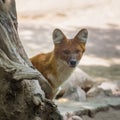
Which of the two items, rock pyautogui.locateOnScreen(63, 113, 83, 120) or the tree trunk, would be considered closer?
the tree trunk

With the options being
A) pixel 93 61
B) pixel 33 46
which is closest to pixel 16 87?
pixel 93 61

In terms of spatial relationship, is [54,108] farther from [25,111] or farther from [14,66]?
[14,66]

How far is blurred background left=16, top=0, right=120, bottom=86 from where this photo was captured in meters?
10.7

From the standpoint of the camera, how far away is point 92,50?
11664mm

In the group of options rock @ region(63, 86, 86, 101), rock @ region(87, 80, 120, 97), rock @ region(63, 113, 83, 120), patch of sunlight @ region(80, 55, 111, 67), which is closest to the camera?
rock @ region(63, 113, 83, 120)

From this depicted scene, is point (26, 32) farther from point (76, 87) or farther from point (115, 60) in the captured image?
point (76, 87)

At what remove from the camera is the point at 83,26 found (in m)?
13.9

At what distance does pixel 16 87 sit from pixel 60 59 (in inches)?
82.7

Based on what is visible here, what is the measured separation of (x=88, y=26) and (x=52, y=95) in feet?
26.7

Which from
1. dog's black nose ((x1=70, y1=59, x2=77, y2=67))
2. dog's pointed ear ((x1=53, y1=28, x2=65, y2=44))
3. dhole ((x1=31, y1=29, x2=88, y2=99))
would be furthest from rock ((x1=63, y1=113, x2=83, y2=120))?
dog's pointed ear ((x1=53, y1=28, x2=65, y2=44))

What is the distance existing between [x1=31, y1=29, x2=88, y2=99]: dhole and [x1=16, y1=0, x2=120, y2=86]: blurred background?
120 inches

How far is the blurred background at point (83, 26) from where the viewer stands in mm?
10672

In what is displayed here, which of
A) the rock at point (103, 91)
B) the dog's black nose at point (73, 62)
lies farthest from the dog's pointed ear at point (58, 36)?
the rock at point (103, 91)

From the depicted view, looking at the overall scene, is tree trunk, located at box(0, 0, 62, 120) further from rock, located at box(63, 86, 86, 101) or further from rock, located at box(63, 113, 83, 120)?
rock, located at box(63, 86, 86, 101)
